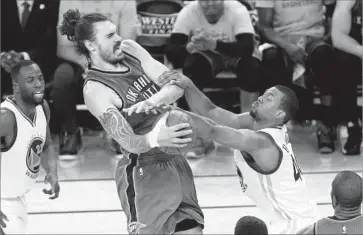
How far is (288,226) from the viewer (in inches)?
158

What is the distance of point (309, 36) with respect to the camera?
6852 millimetres

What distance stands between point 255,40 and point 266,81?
0.37 meters

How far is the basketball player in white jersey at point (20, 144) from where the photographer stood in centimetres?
441

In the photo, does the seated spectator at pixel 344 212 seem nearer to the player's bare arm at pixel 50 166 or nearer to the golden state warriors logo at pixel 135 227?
the golden state warriors logo at pixel 135 227

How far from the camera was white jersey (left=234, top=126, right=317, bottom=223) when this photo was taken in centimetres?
399

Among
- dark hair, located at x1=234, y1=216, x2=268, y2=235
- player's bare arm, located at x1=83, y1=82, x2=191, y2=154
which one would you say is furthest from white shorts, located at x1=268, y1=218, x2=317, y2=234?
player's bare arm, located at x1=83, y1=82, x2=191, y2=154

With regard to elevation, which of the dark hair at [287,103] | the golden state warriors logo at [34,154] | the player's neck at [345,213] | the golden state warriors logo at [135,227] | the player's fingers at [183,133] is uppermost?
the player's fingers at [183,133]

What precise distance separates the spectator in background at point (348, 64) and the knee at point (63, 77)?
2.00 metres

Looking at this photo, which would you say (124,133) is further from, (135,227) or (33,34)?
(33,34)

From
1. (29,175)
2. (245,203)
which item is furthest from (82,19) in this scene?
(245,203)

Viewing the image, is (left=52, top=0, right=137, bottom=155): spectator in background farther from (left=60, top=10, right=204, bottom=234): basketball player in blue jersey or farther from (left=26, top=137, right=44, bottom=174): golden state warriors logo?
(left=60, top=10, right=204, bottom=234): basketball player in blue jersey

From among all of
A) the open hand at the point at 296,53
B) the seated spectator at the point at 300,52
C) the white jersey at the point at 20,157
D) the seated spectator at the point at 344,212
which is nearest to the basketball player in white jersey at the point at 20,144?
the white jersey at the point at 20,157

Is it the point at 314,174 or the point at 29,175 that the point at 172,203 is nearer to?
the point at 29,175

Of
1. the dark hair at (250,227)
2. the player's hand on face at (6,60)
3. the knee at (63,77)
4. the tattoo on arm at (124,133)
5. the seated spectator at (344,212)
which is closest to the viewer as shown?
the seated spectator at (344,212)
